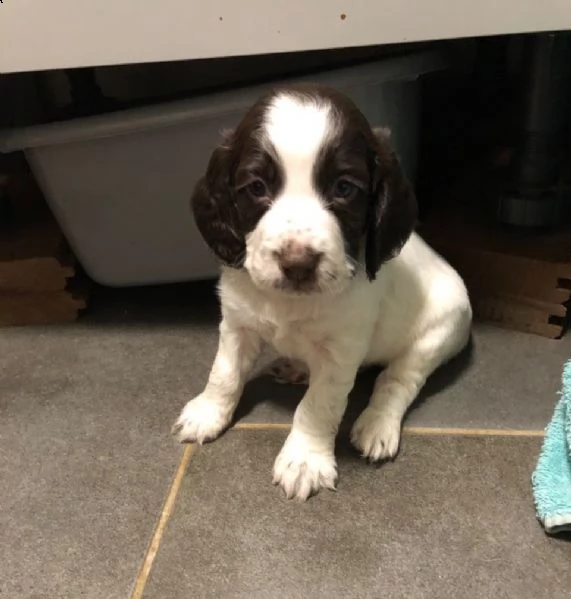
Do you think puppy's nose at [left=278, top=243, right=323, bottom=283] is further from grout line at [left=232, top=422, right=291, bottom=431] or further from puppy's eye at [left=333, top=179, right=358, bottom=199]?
grout line at [left=232, top=422, right=291, bottom=431]

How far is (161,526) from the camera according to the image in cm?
139

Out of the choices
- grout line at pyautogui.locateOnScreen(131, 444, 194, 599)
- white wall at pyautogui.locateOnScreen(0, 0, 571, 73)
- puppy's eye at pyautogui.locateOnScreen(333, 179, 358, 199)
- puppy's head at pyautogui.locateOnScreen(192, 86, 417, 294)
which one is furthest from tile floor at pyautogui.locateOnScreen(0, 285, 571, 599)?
white wall at pyautogui.locateOnScreen(0, 0, 571, 73)

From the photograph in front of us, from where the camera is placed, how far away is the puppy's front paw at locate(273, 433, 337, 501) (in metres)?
1.43

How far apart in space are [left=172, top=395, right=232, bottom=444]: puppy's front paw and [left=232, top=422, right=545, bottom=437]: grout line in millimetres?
49

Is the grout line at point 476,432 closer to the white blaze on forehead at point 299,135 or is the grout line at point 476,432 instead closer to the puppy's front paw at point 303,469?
the puppy's front paw at point 303,469

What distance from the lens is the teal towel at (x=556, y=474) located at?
4.31ft

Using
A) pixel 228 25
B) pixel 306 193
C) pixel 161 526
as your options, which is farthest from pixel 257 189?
pixel 161 526

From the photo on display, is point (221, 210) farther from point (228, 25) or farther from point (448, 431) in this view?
point (448, 431)

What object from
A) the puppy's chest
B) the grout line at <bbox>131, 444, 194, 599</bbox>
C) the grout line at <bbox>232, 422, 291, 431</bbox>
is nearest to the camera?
the grout line at <bbox>131, 444, 194, 599</bbox>

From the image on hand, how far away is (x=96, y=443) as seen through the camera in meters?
1.61

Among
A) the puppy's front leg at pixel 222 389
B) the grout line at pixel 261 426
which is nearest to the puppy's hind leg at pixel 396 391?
the grout line at pixel 261 426

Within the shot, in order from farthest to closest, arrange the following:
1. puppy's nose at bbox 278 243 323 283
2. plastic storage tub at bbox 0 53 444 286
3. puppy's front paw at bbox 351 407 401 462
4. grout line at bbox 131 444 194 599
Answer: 1. plastic storage tub at bbox 0 53 444 286
2. puppy's front paw at bbox 351 407 401 462
3. grout line at bbox 131 444 194 599
4. puppy's nose at bbox 278 243 323 283

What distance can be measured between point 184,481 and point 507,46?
6.79 ft

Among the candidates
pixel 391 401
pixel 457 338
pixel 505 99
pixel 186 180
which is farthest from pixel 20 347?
pixel 505 99
